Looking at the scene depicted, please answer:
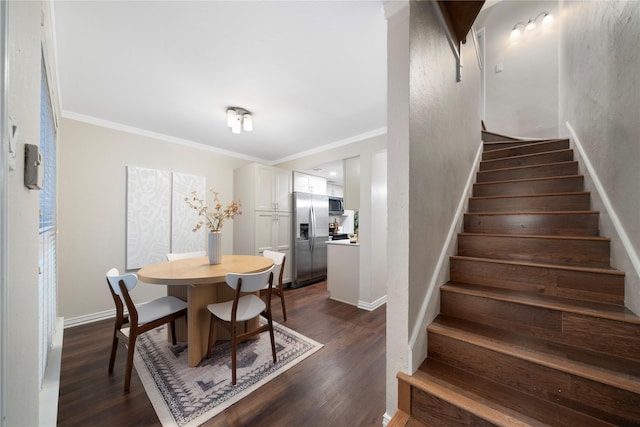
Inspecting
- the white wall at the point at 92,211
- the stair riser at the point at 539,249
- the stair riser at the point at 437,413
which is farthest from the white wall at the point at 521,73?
the white wall at the point at 92,211

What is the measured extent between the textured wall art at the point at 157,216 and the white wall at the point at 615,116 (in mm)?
4341

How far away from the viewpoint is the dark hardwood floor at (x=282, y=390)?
1.44 meters

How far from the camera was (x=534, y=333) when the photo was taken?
4.15 feet

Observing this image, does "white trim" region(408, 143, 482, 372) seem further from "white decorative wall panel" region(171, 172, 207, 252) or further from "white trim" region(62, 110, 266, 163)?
"white trim" region(62, 110, 266, 163)

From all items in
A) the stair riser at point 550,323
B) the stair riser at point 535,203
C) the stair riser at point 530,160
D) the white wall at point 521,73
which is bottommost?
the stair riser at point 550,323

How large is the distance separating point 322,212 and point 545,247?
357cm

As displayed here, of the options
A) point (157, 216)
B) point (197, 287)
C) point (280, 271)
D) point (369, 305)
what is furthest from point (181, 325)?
point (369, 305)

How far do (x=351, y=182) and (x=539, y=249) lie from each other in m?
2.57

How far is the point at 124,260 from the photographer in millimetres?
3094

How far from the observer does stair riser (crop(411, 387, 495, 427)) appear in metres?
1.01

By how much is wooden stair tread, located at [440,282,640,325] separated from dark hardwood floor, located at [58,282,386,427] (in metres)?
0.98

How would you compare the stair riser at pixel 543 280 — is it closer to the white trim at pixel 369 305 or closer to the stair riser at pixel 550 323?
the stair riser at pixel 550 323

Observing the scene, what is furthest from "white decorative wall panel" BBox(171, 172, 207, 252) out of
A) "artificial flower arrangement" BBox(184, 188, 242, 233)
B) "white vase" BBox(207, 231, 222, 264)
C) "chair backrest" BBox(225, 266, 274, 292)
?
"chair backrest" BBox(225, 266, 274, 292)

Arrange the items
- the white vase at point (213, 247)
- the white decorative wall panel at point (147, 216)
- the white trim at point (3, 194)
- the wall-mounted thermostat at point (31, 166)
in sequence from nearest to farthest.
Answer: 1. the white trim at point (3, 194)
2. the wall-mounted thermostat at point (31, 166)
3. the white vase at point (213, 247)
4. the white decorative wall panel at point (147, 216)
